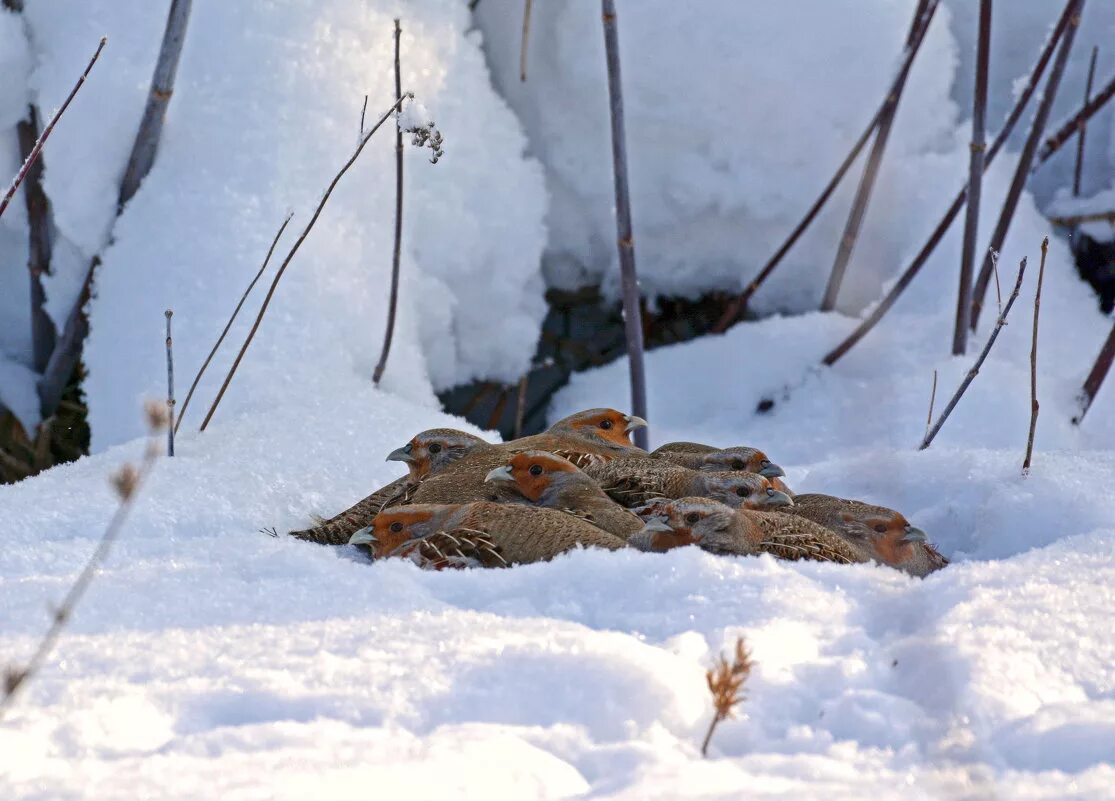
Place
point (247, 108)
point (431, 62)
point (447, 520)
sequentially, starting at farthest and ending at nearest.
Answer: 1. point (431, 62)
2. point (247, 108)
3. point (447, 520)

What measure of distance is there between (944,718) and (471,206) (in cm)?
338

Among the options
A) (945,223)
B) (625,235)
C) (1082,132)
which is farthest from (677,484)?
(1082,132)

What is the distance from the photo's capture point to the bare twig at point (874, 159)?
162 inches

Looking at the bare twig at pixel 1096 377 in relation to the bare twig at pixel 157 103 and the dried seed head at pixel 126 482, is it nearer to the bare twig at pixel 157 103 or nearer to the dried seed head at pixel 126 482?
the bare twig at pixel 157 103

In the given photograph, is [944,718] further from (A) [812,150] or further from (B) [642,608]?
(A) [812,150]

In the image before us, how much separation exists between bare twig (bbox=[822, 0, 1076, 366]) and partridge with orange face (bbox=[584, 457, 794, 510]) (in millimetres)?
1609

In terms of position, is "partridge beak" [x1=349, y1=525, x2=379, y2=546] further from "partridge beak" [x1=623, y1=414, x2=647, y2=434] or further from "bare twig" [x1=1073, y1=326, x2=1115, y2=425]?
"bare twig" [x1=1073, y1=326, x2=1115, y2=425]

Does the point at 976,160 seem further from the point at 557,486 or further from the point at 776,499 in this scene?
the point at 557,486

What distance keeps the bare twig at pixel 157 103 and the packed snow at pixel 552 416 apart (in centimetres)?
6

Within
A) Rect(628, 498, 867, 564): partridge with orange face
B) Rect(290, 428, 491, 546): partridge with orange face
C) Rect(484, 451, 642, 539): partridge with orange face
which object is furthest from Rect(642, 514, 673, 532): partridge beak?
Rect(290, 428, 491, 546): partridge with orange face

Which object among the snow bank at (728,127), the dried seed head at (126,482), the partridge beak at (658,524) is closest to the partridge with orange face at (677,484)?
the partridge beak at (658,524)

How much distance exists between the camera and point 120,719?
53.1 inches

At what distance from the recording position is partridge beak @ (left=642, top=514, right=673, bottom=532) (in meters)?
2.34

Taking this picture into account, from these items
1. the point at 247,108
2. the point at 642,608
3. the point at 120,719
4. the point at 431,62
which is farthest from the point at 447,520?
the point at 431,62
